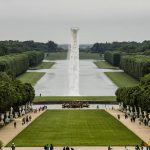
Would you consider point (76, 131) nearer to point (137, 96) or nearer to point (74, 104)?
point (137, 96)

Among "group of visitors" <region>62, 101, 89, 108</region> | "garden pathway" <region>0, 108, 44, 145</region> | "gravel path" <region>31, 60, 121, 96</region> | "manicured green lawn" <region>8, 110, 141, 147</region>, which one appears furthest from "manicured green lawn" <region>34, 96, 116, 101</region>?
"garden pathway" <region>0, 108, 44, 145</region>

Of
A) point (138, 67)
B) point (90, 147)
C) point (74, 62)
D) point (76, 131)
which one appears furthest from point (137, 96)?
point (138, 67)

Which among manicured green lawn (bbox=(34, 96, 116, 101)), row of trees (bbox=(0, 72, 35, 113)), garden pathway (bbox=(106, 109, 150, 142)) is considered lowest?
manicured green lawn (bbox=(34, 96, 116, 101))

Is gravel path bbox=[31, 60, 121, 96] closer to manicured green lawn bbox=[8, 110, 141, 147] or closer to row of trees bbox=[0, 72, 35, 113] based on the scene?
row of trees bbox=[0, 72, 35, 113]

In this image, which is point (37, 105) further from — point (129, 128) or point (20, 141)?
point (20, 141)

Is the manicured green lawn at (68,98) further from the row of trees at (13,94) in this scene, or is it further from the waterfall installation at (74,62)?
the row of trees at (13,94)

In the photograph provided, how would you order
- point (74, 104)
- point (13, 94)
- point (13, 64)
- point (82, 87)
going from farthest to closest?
point (13, 64) → point (82, 87) → point (74, 104) → point (13, 94)
